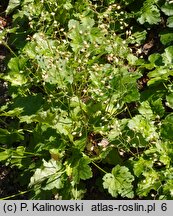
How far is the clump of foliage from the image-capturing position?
357cm

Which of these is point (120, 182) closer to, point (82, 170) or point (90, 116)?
point (82, 170)

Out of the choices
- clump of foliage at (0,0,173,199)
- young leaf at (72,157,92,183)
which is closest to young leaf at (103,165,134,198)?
clump of foliage at (0,0,173,199)

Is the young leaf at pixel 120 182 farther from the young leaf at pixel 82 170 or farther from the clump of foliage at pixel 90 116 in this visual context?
the young leaf at pixel 82 170

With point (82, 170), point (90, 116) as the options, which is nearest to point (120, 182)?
point (82, 170)

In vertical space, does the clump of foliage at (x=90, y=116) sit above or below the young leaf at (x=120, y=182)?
above

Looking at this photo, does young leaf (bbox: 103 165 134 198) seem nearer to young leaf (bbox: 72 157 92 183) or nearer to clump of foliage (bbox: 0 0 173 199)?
clump of foliage (bbox: 0 0 173 199)

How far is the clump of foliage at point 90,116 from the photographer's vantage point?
3.57 m

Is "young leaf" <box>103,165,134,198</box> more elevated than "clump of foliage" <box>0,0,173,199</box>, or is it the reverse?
"clump of foliage" <box>0,0,173,199</box>

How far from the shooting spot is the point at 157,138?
11.8ft

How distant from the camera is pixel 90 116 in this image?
12.5 ft

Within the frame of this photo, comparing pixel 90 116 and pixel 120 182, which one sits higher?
pixel 90 116

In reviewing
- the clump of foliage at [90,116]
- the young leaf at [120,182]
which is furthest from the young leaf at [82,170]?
Result: the young leaf at [120,182]

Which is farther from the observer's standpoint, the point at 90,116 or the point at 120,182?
the point at 90,116

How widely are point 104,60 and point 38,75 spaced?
71cm
